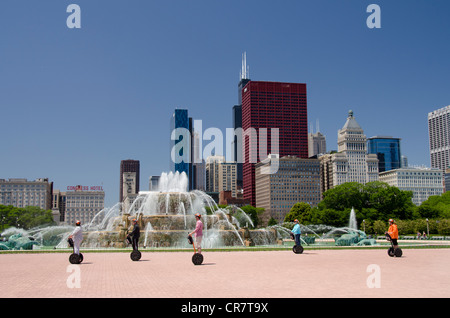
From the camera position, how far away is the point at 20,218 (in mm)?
116688

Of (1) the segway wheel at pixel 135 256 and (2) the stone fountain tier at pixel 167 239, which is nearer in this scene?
(1) the segway wheel at pixel 135 256

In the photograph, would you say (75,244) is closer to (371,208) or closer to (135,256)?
(135,256)

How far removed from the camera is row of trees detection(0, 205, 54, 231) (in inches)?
4503

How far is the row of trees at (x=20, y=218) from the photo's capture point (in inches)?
4503

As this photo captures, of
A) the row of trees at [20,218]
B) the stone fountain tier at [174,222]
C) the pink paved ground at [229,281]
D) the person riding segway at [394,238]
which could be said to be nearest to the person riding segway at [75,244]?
the pink paved ground at [229,281]

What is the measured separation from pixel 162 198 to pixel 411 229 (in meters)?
51.3

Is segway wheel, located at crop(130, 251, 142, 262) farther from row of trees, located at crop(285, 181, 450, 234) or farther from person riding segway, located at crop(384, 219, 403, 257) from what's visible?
row of trees, located at crop(285, 181, 450, 234)

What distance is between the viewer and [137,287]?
1148 centimetres

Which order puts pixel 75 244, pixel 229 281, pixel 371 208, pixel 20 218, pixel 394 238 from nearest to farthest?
pixel 229 281
pixel 75 244
pixel 394 238
pixel 371 208
pixel 20 218

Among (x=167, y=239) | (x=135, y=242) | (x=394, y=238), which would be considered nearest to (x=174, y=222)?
(x=167, y=239)

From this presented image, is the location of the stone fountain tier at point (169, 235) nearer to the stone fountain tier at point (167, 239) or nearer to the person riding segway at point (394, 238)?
the stone fountain tier at point (167, 239)

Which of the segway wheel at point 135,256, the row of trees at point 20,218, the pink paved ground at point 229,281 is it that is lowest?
the row of trees at point 20,218

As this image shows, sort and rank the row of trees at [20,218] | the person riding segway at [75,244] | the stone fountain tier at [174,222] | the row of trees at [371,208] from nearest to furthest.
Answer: the person riding segway at [75,244] < the stone fountain tier at [174,222] < the row of trees at [371,208] < the row of trees at [20,218]
